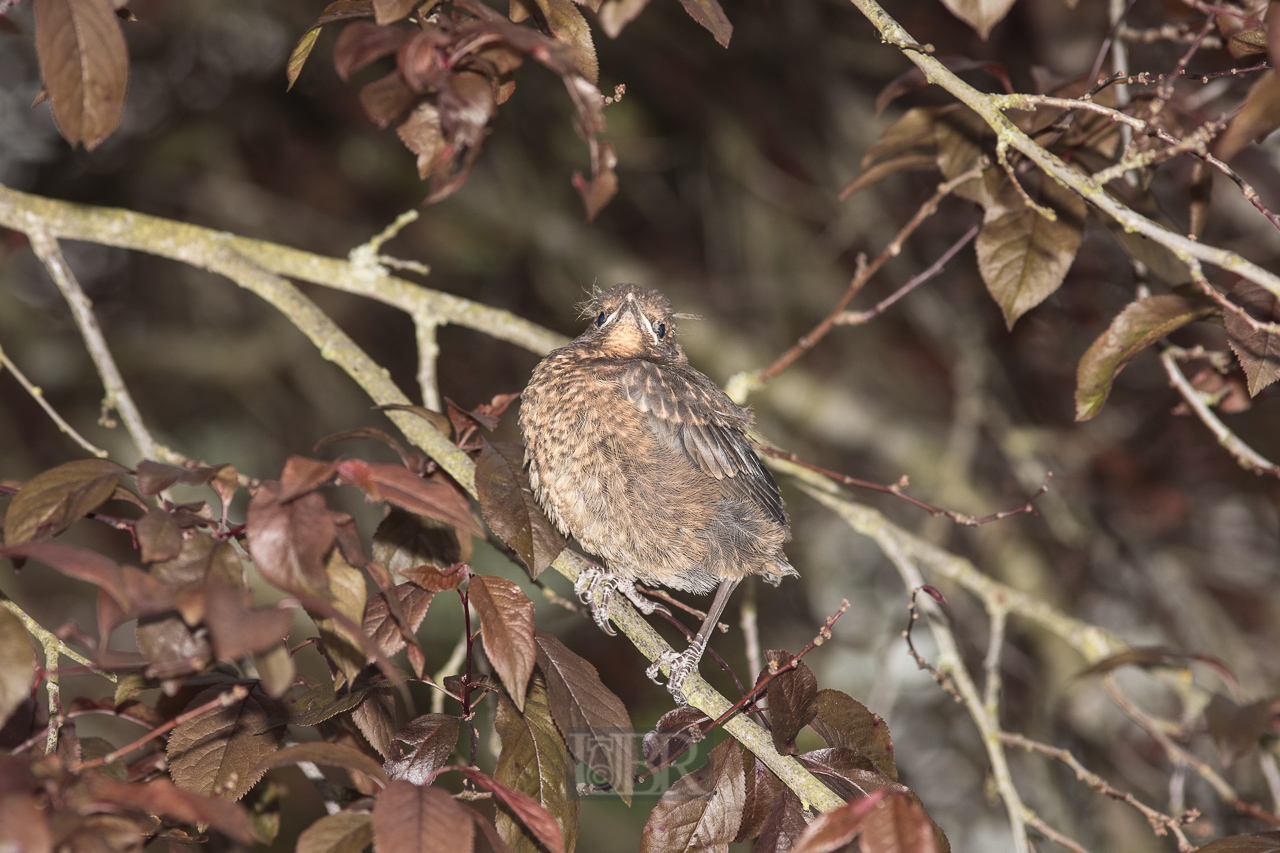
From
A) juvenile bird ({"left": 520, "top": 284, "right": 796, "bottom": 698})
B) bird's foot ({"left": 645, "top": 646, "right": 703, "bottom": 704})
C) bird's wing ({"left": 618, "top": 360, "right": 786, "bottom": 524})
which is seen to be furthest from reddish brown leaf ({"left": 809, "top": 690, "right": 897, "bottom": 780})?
bird's wing ({"left": 618, "top": 360, "right": 786, "bottom": 524})

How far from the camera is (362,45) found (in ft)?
4.76

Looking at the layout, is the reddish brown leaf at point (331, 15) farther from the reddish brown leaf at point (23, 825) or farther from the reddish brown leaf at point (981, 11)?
the reddish brown leaf at point (23, 825)

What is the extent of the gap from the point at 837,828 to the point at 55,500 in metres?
1.20

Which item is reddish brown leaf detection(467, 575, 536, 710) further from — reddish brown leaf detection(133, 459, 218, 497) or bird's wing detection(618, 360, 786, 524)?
bird's wing detection(618, 360, 786, 524)

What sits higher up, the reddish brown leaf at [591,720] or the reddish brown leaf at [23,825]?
the reddish brown leaf at [23,825]

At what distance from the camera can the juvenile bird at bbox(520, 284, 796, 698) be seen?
2404mm

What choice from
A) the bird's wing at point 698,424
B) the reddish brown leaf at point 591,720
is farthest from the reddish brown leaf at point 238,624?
the bird's wing at point 698,424

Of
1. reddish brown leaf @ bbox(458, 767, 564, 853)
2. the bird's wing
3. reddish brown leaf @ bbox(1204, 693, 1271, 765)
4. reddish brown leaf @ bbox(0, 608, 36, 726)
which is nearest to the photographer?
reddish brown leaf @ bbox(0, 608, 36, 726)

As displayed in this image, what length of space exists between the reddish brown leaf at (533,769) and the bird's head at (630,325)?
1.18 meters

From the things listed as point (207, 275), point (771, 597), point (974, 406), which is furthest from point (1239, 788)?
point (207, 275)

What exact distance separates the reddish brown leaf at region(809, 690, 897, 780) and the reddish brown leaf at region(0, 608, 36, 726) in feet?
4.16

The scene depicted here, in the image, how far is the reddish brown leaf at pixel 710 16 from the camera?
1659 mm

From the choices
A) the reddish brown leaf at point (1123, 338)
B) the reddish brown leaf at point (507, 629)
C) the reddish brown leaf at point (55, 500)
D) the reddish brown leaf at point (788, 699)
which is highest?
the reddish brown leaf at point (1123, 338)

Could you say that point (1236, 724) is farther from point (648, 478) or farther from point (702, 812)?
point (648, 478)
